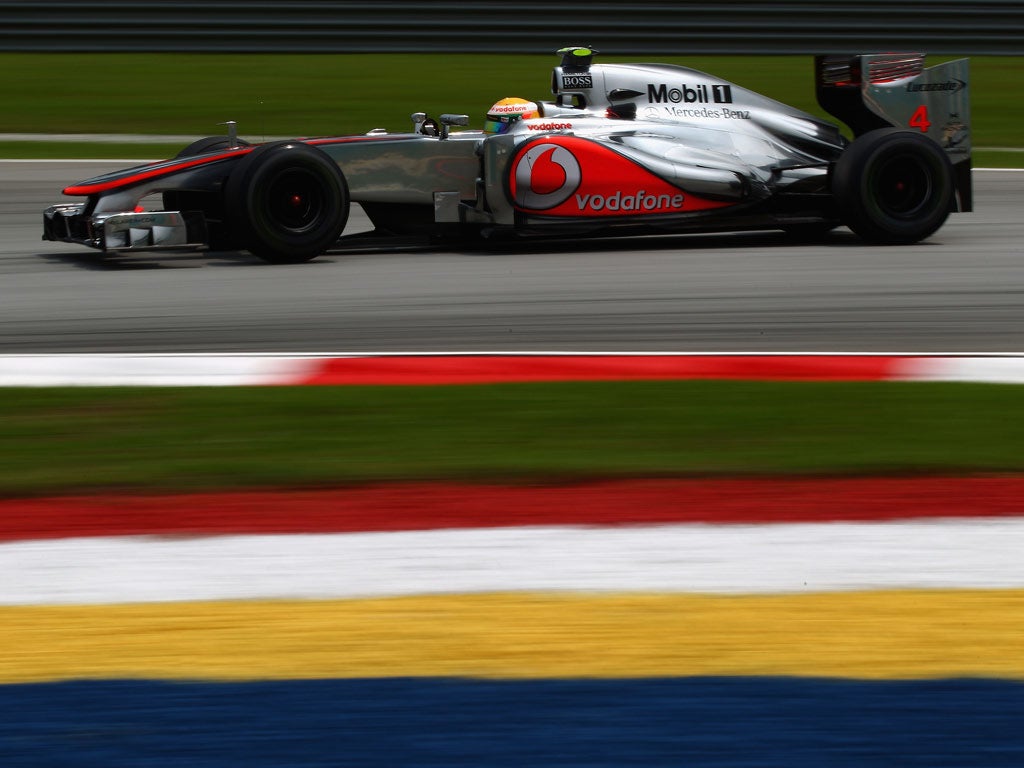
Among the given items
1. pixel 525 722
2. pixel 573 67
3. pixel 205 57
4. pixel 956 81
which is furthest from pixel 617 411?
pixel 205 57

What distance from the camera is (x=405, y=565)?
350cm

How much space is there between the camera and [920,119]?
9.60 meters

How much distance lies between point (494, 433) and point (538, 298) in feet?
8.56

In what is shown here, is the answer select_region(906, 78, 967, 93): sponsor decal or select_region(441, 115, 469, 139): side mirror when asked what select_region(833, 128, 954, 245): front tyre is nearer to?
select_region(906, 78, 967, 93): sponsor decal

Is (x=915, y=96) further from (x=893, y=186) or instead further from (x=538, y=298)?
(x=538, y=298)

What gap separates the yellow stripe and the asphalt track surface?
3.15 metres

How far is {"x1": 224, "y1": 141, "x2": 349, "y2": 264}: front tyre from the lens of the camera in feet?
26.7

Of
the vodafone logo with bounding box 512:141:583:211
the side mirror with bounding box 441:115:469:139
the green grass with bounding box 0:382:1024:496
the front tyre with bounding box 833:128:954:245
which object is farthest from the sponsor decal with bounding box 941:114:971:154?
the green grass with bounding box 0:382:1024:496

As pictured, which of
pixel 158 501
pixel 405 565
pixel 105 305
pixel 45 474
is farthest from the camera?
pixel 105 305

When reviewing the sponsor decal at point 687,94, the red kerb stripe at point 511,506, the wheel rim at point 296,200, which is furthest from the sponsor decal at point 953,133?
the red kerb stripe at point 511,506

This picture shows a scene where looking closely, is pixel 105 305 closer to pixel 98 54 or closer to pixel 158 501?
pixel 158 501

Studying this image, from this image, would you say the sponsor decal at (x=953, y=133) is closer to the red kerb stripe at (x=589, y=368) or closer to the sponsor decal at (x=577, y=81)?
the sponsor decal at (x=577, y=81)

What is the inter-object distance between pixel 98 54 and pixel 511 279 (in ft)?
35.1

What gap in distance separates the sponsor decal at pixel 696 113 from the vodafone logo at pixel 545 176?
840 mm
